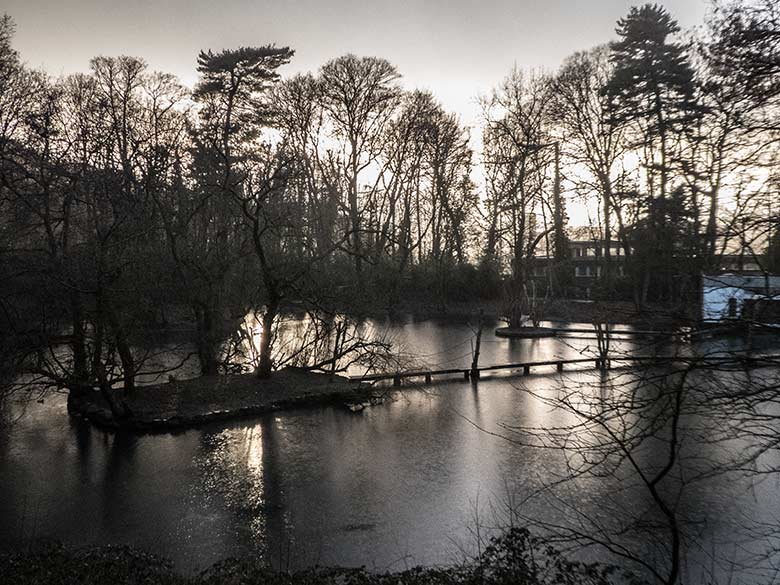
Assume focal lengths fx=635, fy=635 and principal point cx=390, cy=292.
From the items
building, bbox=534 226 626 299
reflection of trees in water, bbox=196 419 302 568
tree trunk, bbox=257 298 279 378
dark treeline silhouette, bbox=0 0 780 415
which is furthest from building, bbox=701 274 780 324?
building, bbox=534 226 626 299

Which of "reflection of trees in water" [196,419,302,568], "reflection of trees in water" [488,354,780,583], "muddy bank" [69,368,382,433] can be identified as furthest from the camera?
"muddy bank" [69,368,382,433]

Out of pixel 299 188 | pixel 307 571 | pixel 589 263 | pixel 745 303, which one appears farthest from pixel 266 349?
pixel 589 263

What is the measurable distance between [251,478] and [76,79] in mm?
19481

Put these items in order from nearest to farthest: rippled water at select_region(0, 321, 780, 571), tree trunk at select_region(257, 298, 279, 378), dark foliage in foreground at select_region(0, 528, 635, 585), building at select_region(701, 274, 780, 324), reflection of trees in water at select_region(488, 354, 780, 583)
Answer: building at select_region(701, 274, 780, 324), reflection of trees in water at select_region(488, 354, 780, 583), dark foliage in foreground at select_region(0, 528, 635, 585), rippled water at select_region(0, 321, 780, 571), tree trunk at select_region(257, 298, 279, 378)

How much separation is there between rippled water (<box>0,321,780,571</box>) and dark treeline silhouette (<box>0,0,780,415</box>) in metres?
2.19

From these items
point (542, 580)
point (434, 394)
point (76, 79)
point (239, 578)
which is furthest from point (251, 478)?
point (76, 79)

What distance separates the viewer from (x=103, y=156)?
18.6 m

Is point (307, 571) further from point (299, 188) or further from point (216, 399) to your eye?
point (299, 188)

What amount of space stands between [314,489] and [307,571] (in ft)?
11.9

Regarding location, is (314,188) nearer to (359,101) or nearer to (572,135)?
(359,101)

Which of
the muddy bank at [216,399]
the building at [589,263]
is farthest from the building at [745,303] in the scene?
the building at [589,263]

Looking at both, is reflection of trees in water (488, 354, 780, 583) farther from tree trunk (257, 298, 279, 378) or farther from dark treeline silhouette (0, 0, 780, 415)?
tree trunk (257, 298, 279, 378)

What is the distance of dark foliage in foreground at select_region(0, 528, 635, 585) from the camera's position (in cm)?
650

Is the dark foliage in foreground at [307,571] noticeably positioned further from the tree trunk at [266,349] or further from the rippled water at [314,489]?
the tree trunk at [266,349]
